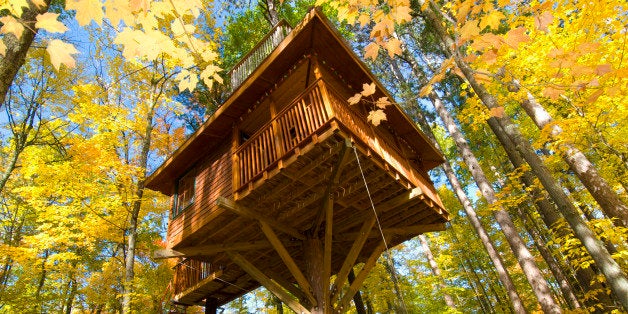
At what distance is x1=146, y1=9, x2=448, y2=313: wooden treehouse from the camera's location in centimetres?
606

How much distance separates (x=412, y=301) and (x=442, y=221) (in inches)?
492

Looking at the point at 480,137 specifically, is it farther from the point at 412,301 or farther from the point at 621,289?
the point at 621,289

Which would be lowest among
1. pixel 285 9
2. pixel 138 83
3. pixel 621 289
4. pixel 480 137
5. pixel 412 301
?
pixel 621 289

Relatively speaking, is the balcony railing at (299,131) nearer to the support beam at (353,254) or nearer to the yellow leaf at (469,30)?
the support beam at (353,254)

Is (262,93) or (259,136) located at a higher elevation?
(262,93)

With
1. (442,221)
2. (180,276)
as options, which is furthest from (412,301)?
(180,276)

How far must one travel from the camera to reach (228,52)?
58.7 feet

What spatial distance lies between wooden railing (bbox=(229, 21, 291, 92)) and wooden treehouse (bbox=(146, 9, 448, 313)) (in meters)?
0.20

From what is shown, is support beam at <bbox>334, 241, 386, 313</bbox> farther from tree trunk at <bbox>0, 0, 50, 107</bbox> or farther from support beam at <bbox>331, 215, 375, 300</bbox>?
tree trunk at <bbox>0, 0, 50, 107</bbox>

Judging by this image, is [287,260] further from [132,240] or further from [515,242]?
[515,242]

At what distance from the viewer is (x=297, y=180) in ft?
20.2

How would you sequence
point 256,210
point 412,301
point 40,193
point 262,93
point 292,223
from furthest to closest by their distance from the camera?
point 412,301 < point 40,193 < point 262,93 < point 292,223 < point 256,210

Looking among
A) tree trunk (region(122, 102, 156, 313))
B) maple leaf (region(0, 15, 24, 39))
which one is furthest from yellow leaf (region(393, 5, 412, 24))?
tree trunk (region(122, 102, 156, 313))

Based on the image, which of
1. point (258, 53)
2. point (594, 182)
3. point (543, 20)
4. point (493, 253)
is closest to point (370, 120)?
point (543, 20)
